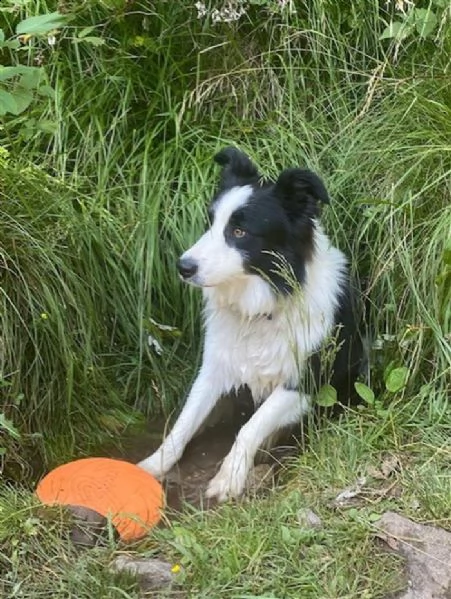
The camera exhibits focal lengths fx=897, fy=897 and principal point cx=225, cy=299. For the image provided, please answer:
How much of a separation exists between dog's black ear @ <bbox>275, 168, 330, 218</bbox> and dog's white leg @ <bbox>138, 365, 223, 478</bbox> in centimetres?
72

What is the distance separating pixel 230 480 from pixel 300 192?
1035mm

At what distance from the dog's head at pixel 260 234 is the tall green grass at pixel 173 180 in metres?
0.31

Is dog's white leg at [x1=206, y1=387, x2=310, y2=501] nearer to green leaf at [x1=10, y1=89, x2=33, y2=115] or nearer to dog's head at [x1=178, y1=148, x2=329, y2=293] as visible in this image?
dog's head at [x1=178, y1=148, x2=329, y2=293]

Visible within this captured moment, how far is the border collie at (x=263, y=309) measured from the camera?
3133 millimetres

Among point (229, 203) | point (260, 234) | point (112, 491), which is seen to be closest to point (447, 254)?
point (260, 234)

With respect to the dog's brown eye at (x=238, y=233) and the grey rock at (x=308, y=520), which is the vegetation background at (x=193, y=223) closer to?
the grey rock at (x=308, y=520)

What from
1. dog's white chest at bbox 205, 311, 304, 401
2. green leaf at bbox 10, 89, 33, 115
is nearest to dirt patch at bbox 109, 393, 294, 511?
dog's white chest at bbox 205, 311, 304, 401

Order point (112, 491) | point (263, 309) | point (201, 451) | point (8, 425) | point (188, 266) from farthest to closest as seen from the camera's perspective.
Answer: point (201, 451) → point (263, 309) → point (188, 266) → point (112, 491) → point (8, 425)

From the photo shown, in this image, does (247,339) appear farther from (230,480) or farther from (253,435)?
(230,480)

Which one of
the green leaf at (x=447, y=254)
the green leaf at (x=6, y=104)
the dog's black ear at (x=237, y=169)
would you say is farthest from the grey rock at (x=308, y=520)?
the green leaf at (x=6, y=104)

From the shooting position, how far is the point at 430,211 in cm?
346

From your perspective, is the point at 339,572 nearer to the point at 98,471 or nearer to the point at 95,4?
the point at 98,471

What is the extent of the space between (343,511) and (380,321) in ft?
3.20

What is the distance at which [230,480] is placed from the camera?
3121 millimetres
